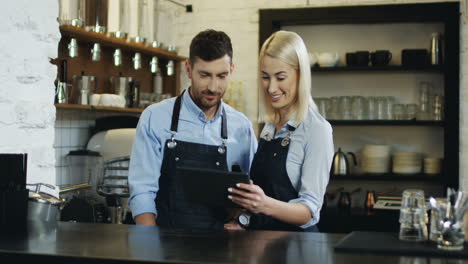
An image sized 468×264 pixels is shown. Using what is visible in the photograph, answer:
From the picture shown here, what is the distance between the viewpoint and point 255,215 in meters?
2.28

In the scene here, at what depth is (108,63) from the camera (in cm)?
504

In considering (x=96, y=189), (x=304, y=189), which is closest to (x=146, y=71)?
(x=96, y=189)

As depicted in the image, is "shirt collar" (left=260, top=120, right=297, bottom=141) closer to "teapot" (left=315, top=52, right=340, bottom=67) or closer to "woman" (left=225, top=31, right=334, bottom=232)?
"woman" (left=225, top=31, right=334, bottom=232)

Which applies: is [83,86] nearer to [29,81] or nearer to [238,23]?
[238,23]

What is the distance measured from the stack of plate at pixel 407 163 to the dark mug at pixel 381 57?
764 mm

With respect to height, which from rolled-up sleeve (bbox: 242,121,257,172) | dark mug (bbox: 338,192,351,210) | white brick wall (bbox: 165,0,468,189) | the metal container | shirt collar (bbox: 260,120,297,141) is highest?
white brick wall (bbox: 165,0,468,189)

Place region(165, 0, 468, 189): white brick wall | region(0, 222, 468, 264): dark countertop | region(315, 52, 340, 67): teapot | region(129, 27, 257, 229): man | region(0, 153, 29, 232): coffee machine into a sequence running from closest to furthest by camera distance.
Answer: region(0, 222, 468, 264): dark countertop, region(0, 153, 29, 232): coffee machine, region(129, 27, 257, 229): man, region(315, 52, 340, 67): teapot, region(165, 0, 468, 189): white brick wall

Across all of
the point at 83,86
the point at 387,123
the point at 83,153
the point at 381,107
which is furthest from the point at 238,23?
the point at 83,153

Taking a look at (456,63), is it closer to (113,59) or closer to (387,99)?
(387,99)

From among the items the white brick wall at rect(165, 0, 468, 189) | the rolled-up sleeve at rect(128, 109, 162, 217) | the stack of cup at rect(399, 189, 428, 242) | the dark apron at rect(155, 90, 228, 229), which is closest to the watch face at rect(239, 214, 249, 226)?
the dark apron at rect(155, 90, 228, 229)

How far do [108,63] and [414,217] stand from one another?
378cm

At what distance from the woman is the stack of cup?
56cm

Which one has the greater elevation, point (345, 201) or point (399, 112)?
point (399, 112)

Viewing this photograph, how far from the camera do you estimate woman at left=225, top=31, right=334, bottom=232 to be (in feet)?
7.16
